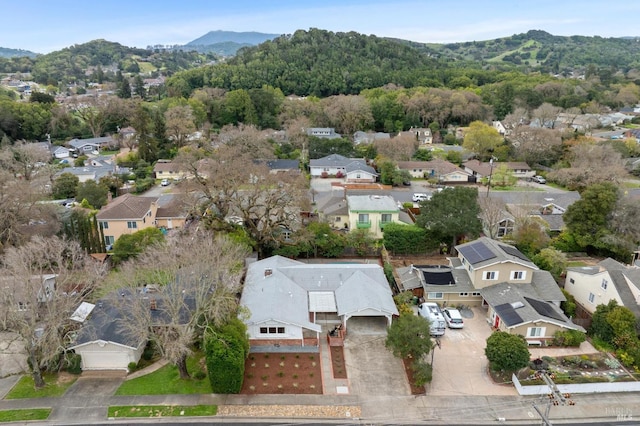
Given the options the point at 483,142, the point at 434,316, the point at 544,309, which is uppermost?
the point at 483,142

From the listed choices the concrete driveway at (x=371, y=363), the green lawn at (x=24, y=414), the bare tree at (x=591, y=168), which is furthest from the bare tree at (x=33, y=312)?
the bare tree at (x=591, y=168)

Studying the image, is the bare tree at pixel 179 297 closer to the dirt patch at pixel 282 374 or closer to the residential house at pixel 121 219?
the dirt patch at pixel 282 374

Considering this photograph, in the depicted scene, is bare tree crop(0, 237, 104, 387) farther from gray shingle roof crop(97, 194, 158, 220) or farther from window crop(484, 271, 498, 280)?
window crop(484, 271, 498, 280)

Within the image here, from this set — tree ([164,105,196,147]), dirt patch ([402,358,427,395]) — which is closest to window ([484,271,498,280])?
dirt patch ([402,358,427,395])

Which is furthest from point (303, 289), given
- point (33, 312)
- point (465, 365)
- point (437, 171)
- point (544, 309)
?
point (437, 171)

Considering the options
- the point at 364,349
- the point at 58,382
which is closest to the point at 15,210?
the point at 58,382

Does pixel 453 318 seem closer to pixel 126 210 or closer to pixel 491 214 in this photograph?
pixel 491 214

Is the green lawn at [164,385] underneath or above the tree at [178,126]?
underneath
